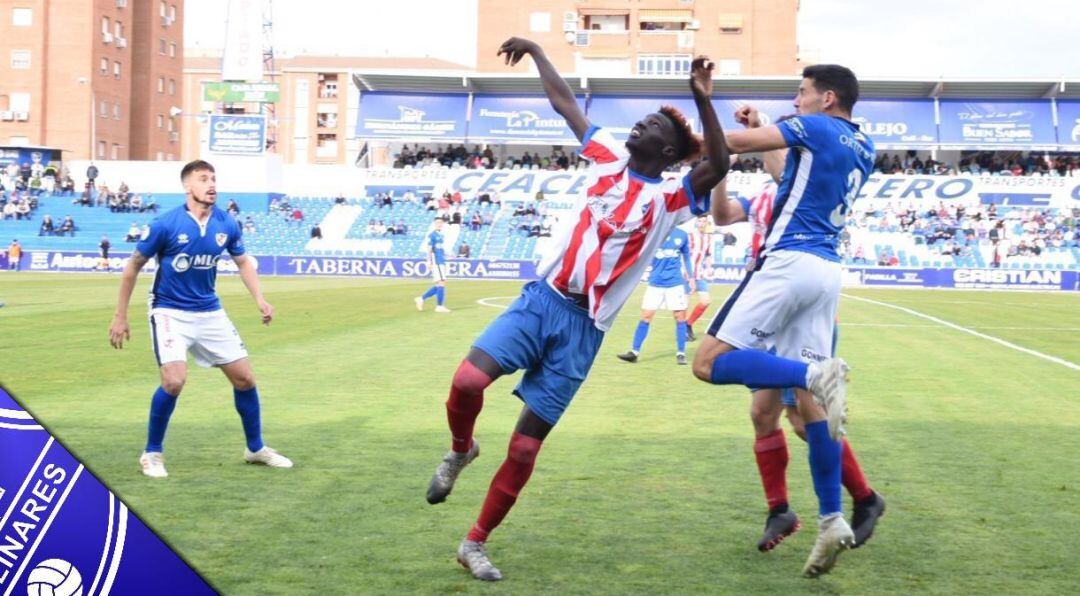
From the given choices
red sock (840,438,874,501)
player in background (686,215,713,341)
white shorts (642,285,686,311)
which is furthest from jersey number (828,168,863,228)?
player in background (686,215,713,341)

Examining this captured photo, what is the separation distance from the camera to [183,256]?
7859mm

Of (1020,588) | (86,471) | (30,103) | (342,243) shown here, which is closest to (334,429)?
(1020,588)

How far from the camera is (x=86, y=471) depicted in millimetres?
1849

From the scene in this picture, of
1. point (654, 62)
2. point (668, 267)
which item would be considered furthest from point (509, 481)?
point (654, 62)

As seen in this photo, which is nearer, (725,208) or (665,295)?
(725,208)

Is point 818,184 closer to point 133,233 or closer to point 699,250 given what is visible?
point 699,250

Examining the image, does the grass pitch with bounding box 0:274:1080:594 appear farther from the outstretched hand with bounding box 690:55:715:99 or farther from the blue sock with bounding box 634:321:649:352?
the outstretched hand with bounding box 690:55:715:99

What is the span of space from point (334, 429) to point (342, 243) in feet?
151

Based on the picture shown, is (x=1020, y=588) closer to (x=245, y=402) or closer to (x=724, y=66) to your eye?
(x=245, y=402)

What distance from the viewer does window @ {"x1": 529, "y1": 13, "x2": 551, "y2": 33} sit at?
3155 inches

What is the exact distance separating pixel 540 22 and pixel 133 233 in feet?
118
